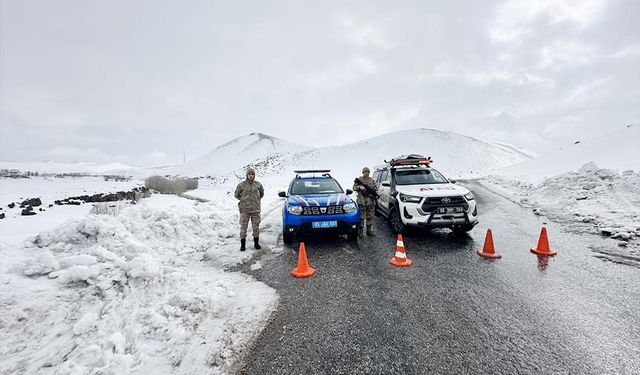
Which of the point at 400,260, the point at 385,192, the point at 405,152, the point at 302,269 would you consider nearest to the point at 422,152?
the point at 405,152

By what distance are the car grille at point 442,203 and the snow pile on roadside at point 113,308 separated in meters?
4.46

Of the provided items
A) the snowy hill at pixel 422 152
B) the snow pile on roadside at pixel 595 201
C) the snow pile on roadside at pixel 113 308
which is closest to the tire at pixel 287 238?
the snow pile on roadside at pixel 113 308

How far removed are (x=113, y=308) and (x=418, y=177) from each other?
784 centimetres

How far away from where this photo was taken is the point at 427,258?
6.01m

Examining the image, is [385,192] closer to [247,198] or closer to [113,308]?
[247,198]

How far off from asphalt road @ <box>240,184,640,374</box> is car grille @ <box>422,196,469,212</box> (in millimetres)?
1161

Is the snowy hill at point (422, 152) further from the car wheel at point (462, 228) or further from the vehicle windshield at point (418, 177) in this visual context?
the car wheel at point (462, 228)

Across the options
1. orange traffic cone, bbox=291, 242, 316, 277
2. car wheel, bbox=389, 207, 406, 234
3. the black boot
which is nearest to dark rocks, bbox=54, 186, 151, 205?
the black boot

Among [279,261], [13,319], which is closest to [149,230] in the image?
[279,261]

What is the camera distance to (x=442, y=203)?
23.9 ft

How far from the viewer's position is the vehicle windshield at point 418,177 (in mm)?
8727

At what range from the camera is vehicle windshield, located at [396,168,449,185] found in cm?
873

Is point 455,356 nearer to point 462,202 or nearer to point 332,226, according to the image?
point 332,226

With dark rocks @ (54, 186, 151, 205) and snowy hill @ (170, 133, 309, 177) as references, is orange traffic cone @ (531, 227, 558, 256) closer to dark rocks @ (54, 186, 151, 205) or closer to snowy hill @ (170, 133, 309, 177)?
dark rocks @ (54, 186, 151, 205)
